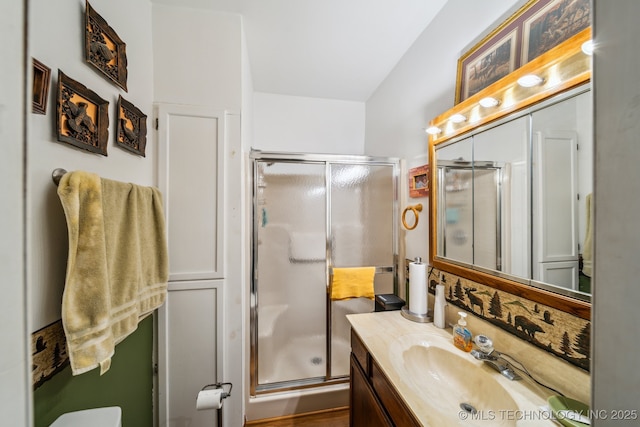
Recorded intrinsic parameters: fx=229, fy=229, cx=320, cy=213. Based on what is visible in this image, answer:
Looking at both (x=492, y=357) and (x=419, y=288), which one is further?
(x=419, y=288)

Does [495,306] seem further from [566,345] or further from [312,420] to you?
[312,420]

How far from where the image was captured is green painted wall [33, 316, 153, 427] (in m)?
0.71

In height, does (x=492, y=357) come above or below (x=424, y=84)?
below

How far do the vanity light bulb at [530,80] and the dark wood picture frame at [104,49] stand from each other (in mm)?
1590

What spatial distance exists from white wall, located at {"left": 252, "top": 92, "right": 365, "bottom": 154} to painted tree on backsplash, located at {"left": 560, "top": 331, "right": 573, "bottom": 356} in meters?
2.06

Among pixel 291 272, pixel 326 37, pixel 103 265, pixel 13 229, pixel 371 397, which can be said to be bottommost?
pixel 371 397

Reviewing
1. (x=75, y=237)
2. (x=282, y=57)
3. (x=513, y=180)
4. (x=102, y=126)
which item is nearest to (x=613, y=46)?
(x=513, y=180)

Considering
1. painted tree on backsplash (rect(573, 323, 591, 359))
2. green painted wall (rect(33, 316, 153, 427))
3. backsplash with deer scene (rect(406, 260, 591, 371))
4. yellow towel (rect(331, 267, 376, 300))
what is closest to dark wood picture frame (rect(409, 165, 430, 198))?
backsplash with deer scene (rect(406, 260, 591, 371))

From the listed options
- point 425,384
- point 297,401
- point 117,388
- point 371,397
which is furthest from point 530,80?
point 297,401

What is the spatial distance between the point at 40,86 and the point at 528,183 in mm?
1645

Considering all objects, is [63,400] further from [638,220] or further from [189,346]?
[638,220]

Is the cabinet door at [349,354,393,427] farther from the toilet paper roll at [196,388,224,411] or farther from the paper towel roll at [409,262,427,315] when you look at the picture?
the toilet paper roll at [196,388,224,411]

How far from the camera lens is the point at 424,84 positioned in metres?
1.45

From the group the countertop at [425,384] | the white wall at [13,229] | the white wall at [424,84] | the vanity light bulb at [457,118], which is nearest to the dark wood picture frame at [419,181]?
the white wall at [424,84]
